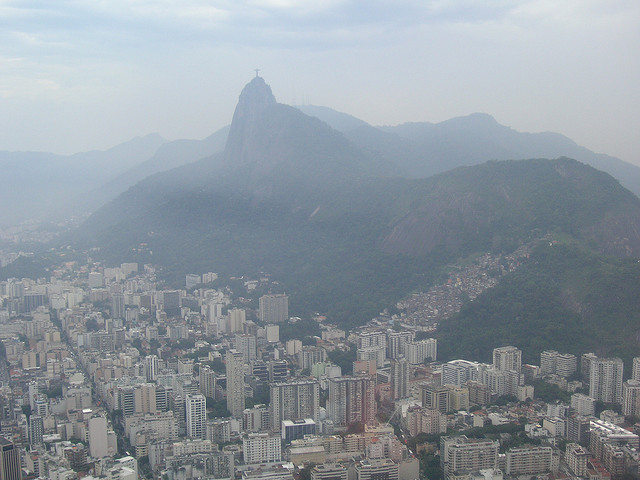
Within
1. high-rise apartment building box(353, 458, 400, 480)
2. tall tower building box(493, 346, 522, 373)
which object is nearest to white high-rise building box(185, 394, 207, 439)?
high-rise apartment building box(353, 458, 400, 480)

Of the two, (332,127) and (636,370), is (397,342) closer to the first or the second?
(636,370)

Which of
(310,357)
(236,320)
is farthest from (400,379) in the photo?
(236,320)

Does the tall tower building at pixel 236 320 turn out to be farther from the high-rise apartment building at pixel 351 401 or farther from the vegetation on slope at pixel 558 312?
the high-rise apartment building at pixel 351 401

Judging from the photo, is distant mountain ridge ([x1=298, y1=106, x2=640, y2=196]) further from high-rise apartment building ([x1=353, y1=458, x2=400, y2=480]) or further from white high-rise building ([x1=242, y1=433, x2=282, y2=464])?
high-rise apartment building ([x1=353, y1=458, x2=400, y2=480])

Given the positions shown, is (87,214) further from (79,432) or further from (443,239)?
(79,432)

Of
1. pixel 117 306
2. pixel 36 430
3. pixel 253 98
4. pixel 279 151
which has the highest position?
pixel 253 98


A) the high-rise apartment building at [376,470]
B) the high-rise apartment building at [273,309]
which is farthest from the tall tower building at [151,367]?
the high-rise apartment building at [376,470]

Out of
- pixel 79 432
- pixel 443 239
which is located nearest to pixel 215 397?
pixel 79 432
